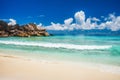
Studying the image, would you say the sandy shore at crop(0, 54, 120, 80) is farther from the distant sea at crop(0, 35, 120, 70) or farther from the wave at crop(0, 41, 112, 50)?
the wave at crop(0, 41, 112, 50)

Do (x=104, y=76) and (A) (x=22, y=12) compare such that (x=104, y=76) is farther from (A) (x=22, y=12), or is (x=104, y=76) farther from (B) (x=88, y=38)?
(A) (x=22, y=12)

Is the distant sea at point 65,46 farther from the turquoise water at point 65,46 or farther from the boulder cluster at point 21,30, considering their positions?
the boulder cluster at point 21,30

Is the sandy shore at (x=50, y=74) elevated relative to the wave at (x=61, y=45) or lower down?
lower down

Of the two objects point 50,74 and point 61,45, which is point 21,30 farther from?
point 50,74

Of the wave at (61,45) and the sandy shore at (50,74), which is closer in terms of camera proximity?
the sandy shore at (50,74)

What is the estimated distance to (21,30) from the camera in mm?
7879

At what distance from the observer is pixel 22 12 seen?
24.7ft

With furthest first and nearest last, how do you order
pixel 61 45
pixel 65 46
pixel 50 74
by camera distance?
1. pixel 61 45
2. pixel 65 46
3. pixel 50 74

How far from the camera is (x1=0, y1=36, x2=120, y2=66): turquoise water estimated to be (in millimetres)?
5652

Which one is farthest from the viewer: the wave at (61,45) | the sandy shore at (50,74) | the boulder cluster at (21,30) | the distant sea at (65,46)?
the boulder cluster at (21,30)

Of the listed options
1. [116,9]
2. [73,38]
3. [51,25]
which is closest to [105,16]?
[116,9]

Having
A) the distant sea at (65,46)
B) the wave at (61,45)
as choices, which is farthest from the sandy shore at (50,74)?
the wave at (61,45)

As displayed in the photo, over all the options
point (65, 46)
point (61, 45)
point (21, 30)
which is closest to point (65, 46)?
point (65, 46)

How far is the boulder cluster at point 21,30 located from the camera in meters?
7.44
